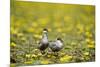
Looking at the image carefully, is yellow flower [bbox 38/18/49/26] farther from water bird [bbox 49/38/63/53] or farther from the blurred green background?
water bird [bbox 49/38/63/53]

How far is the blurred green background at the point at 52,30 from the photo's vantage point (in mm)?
2334

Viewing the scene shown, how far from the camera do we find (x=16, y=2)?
2.33 metres

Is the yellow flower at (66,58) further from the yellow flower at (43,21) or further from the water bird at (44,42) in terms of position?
the yellow flower at (43,21)

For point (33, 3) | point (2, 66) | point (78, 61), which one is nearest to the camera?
point (2, 66)

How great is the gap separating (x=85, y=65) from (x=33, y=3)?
1.00 m

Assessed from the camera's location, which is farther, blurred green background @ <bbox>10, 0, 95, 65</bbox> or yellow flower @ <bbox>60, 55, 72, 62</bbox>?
yellow flower @ <bbox>60, 55, 72, 62</bbox>

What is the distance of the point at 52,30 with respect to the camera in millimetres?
2475

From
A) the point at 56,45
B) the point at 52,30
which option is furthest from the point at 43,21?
the point at 56,45

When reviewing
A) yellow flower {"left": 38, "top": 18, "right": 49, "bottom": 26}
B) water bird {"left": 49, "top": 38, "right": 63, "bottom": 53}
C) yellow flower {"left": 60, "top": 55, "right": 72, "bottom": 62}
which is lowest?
yellow flower {"left": 60, "top": 55, "right": 72, "bottom": 62}

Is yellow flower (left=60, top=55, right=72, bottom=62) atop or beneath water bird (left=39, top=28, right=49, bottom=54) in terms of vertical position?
beneath

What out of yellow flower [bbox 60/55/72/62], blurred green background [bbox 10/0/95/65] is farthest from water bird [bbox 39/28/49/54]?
yellow flower [bbox 60/55/72/62]

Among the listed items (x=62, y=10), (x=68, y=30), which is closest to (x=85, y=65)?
(x=68, y=30)

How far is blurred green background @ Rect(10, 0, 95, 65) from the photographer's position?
2.33m
